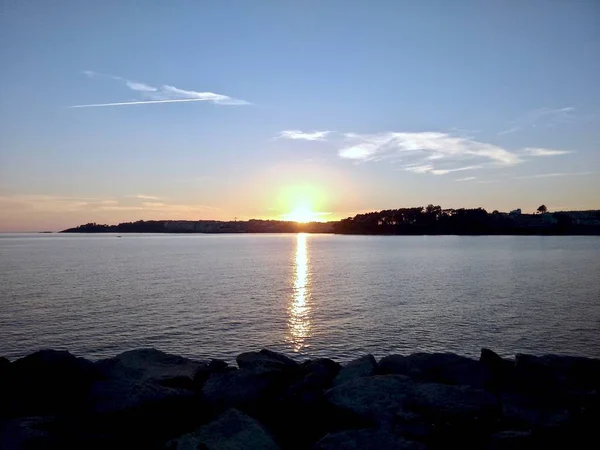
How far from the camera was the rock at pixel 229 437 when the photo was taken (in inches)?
393

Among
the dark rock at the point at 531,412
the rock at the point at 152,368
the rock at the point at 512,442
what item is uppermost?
the rock at the point at 512,442

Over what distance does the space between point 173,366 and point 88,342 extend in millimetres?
15828

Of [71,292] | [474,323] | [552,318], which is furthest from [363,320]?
[71,292]

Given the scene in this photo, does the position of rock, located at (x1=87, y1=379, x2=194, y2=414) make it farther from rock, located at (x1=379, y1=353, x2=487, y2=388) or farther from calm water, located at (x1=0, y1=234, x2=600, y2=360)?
calm water, located at (x1=0, y1=234, x2=600, y2=360)

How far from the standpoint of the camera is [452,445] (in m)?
10.9

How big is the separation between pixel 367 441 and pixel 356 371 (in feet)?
18.0

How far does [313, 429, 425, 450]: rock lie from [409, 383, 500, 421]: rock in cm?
152

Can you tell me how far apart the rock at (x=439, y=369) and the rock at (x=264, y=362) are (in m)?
3.56

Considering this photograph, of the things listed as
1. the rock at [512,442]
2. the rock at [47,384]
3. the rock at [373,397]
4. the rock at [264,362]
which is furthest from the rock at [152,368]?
the rock at [512,442]

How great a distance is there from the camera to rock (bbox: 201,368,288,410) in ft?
45.1

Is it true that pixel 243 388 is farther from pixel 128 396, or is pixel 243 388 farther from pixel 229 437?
pixel 229 437

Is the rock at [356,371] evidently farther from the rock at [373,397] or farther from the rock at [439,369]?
the rock at [373,397]

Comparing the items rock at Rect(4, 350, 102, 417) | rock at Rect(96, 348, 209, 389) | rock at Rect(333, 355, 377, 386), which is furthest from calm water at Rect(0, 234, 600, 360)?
rock at Rect(4, 350, 102, 417)

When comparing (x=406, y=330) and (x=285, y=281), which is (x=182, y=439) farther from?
(x=285, y=281)
